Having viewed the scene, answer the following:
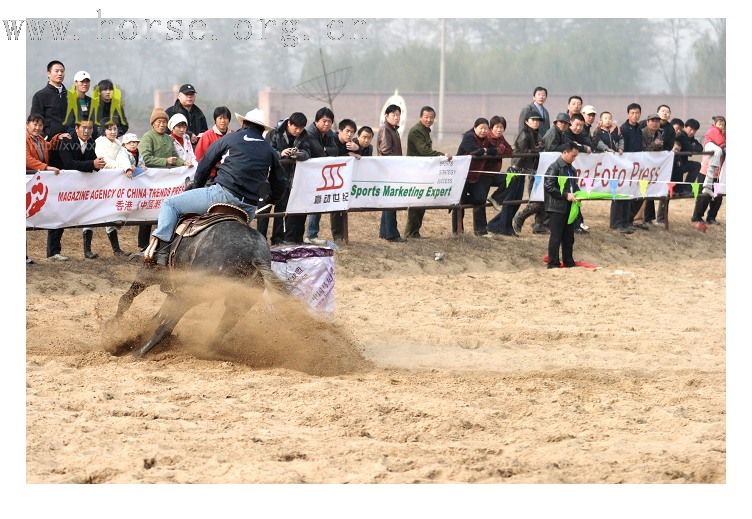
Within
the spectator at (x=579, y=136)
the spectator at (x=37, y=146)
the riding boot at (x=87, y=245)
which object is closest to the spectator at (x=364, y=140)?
the spectator at (x=579, y=136)

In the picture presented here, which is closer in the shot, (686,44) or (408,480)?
(408,480)

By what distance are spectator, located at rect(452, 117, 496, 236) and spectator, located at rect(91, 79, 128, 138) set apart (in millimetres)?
5041

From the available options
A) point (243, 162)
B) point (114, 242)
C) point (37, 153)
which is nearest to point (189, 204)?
point (243, 162)

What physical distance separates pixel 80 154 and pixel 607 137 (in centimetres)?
875

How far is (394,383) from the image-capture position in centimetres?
874

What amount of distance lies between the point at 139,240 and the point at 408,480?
864 centimetres

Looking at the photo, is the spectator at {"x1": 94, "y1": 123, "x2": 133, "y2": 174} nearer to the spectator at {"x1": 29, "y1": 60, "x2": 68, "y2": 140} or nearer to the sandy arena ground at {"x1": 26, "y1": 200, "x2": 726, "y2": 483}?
the spectator at {"x1": 29, "y1": 60, "x2": 68, "y2": 140}

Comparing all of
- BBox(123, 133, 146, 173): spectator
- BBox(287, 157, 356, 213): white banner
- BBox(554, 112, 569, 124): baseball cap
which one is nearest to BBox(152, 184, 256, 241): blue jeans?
BBox(123, 133, 146, 173): spectator

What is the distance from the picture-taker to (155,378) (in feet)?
28.2

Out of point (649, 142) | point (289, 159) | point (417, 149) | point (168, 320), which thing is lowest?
point (168, 320)

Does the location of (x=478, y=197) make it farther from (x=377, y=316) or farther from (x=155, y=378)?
(x=155, y=378)

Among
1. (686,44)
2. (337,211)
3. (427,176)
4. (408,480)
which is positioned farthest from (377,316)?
(686,44)

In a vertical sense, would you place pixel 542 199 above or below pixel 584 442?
above

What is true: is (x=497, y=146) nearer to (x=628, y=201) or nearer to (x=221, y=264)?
(x=628, y=201)
